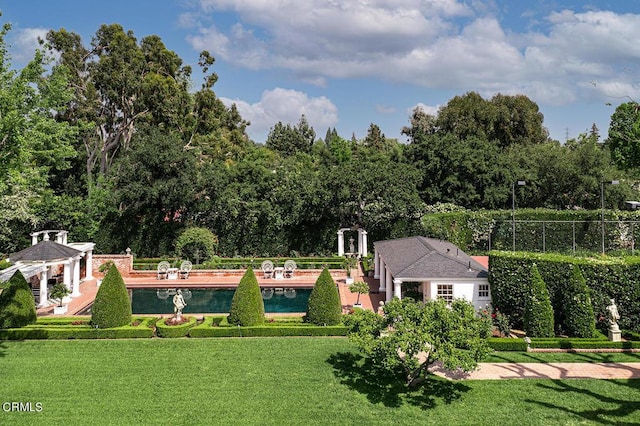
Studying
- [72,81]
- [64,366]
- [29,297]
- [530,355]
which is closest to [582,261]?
[530,355]

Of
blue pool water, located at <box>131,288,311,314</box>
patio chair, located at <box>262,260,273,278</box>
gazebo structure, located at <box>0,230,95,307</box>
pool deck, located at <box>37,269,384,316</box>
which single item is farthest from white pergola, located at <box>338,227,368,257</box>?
gazebo structure, located at <box>0,230,95,307</box>

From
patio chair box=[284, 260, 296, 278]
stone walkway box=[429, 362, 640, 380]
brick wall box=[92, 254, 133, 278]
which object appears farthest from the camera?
brick wall box=[92, 254, 133, 278]

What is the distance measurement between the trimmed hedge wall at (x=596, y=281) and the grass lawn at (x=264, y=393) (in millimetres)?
4273

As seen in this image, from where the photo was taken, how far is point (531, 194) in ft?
133

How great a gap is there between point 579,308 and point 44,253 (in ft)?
81.3

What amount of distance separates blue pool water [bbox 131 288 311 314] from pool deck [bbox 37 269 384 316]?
40 centimetres

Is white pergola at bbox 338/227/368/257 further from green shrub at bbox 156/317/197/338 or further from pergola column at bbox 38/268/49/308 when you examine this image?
pergola column at bbox 38/268/49/308

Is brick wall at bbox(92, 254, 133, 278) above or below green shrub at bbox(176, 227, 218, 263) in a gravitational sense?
below

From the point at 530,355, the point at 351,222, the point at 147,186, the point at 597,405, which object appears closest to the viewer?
the point at 597,405

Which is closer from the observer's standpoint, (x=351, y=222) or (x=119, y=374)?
(x=119, y=374)

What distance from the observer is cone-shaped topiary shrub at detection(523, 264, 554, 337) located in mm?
17125

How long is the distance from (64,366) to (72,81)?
96.5 feet

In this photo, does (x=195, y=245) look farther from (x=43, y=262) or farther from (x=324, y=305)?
(x=324, y=305)

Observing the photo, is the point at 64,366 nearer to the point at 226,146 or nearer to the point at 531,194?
the point at 226,146
